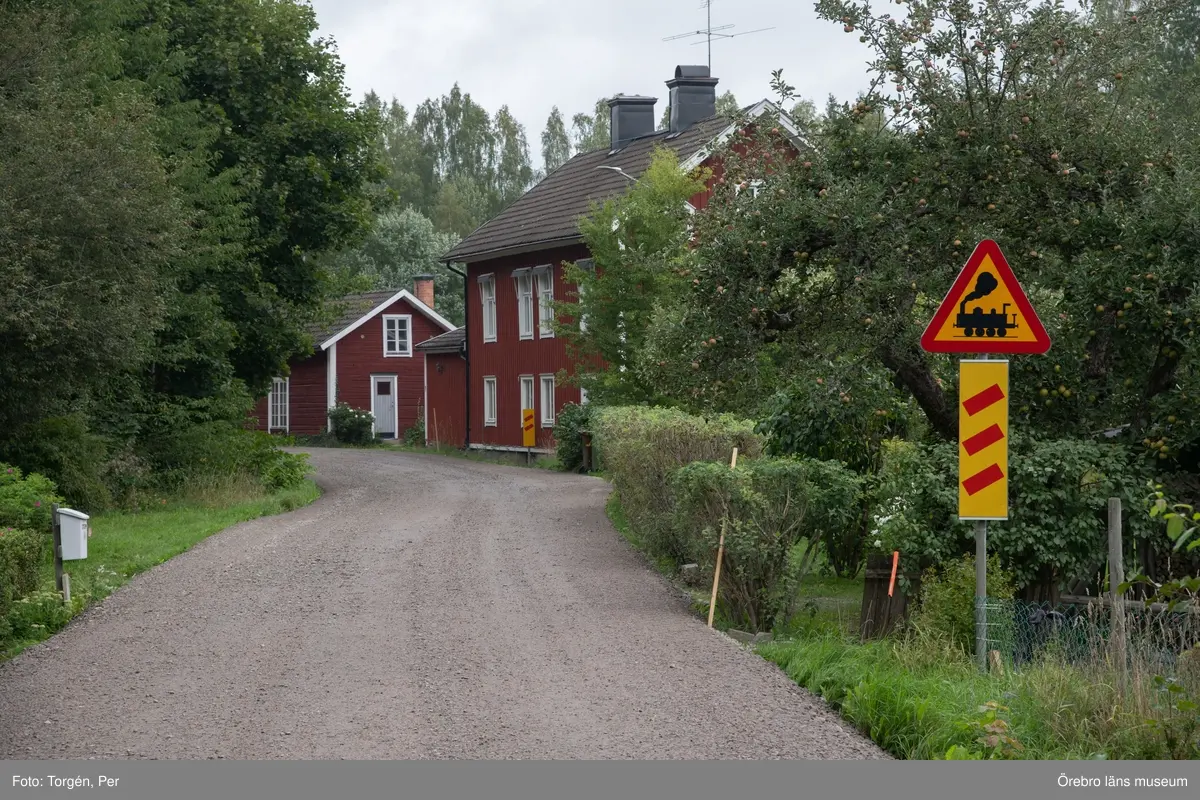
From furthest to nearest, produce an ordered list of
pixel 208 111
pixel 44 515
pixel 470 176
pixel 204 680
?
pixel 470 176, pixel 208 111, pixel 44 515, pixel 204 680

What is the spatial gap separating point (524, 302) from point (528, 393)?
8.52 feet

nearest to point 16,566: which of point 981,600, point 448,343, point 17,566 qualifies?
point 17,566

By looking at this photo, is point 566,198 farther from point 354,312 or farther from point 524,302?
point 354,312

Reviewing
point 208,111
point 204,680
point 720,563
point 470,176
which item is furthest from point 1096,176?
point 470,176

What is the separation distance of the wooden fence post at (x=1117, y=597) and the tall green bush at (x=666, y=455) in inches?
226

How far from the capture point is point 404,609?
12195mm

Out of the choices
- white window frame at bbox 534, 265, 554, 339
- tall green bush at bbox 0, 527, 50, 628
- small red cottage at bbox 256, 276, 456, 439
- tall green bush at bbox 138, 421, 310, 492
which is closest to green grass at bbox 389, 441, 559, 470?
white window frame at bbox 534, 265, 554, 339

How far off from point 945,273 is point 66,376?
37.0ft

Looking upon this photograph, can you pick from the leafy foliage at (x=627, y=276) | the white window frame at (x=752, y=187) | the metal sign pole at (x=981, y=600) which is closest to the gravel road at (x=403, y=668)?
the metal sign pole at (x=981, y=600)

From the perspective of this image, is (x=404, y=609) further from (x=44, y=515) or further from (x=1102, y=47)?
(x=1102, y=47)

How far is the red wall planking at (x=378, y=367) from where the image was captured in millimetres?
Result: 51500

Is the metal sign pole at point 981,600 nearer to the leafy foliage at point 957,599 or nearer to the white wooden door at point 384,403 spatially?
the leafy foliage at point 957,599

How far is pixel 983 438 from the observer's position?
8.66 meters

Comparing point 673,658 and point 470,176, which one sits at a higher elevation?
point 470,176
